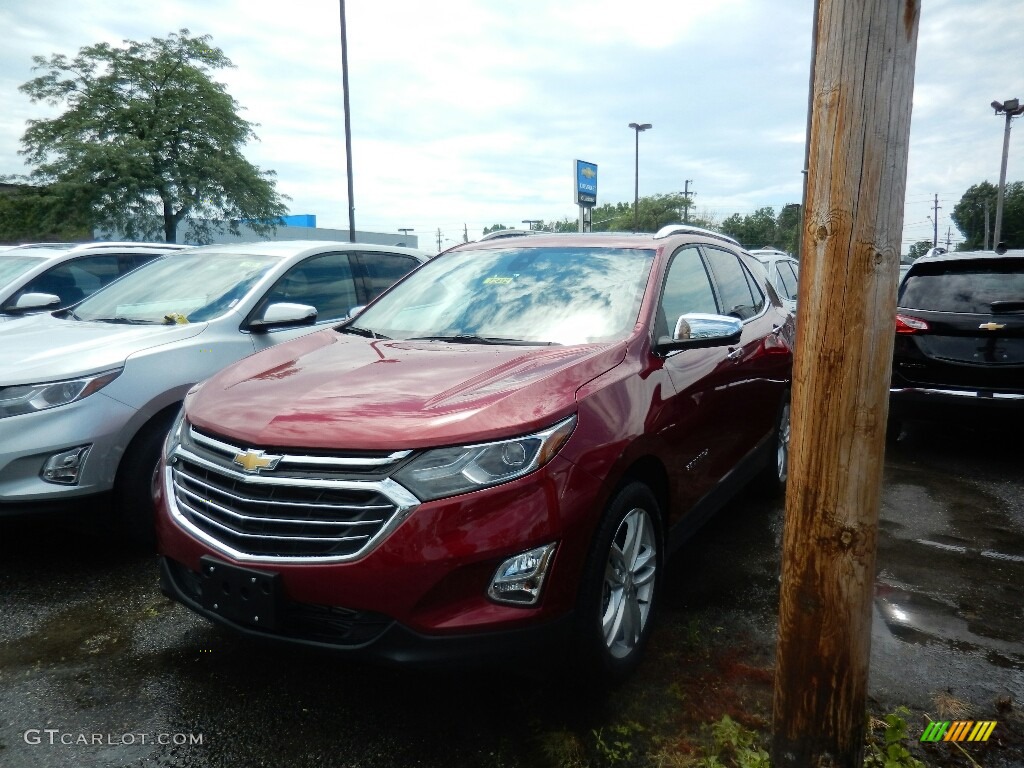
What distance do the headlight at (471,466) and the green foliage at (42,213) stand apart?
25.3 meters

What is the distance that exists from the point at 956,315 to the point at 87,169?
24509 mm

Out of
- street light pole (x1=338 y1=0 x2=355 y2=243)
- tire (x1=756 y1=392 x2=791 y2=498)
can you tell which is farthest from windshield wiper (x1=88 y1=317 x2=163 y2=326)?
street light pole (x1=338 y1=0 x2=355 y2=243)

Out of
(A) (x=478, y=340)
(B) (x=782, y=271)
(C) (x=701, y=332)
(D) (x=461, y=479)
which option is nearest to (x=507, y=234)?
(A) (x=478, y=340)

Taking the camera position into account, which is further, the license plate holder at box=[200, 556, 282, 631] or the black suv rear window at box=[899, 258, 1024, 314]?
the black suv rear window at box=[899, 258, 1024, 314]

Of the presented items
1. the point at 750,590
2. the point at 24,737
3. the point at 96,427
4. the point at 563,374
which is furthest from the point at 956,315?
the point at 24,737

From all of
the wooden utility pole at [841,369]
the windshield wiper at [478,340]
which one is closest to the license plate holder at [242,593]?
the windshield wiper at [478,340]

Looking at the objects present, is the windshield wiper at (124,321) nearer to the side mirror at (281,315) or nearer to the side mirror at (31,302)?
the side mirror at (281,315)

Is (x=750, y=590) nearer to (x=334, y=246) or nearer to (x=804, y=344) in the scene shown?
(x=804, y=344)

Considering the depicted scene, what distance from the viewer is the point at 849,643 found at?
2.11 metres

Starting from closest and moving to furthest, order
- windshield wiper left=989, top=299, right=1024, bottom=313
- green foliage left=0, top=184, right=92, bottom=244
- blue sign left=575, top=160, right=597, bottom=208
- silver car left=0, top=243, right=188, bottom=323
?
windshield wiper left=989, top=299, right=1024, bottom=313
silver car left=0, top=243, right=188, bottom=323
green foliage left=0, top=184, right=92, bottom=244
blue sign left=575, top=160, right=597, bottom=208

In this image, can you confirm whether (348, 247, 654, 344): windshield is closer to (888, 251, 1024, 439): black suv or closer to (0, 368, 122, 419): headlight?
(0, 368, 122, 419): headlight

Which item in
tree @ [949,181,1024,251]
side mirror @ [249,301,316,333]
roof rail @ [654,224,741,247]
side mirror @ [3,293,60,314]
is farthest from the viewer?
tree @ [949,181,1024,251]

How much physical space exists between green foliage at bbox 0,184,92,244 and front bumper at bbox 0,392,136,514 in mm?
23219

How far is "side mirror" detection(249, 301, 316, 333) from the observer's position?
4.41m
